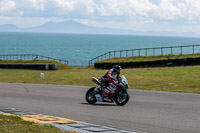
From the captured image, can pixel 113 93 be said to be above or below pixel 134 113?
above

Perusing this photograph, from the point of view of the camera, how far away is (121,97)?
13.2 m

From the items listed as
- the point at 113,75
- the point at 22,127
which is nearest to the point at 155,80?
the point at 113,75

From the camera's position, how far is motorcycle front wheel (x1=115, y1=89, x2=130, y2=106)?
43.0 feet

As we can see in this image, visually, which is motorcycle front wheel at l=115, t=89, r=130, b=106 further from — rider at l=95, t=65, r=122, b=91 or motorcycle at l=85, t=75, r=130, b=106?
rider at l=95, t=65, r=122, b=91

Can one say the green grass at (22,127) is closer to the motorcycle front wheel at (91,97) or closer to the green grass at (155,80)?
the motorcycle front wheel at (91,97)

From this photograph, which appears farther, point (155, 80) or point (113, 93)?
point (155, 80)

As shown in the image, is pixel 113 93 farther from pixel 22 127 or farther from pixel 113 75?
pixel 22 127

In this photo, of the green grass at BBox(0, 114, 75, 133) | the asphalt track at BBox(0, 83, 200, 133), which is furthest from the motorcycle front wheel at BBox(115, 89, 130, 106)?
the green grass at BBox(0, 114, 75, 133)

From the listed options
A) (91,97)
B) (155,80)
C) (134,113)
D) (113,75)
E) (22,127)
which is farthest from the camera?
(155,80)

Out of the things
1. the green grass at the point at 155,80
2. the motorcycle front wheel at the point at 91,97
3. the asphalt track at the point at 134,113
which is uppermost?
the green grass at the point at 155,80

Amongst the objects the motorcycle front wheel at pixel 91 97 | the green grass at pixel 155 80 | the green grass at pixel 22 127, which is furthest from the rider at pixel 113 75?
the green grass at pixel 155 80

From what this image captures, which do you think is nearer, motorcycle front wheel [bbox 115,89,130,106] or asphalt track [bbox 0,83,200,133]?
asphalt track [bbox 0,83,200,133]

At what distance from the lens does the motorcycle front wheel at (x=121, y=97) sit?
13.1m

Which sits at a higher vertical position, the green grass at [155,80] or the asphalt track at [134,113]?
the green grass at [155,80]
